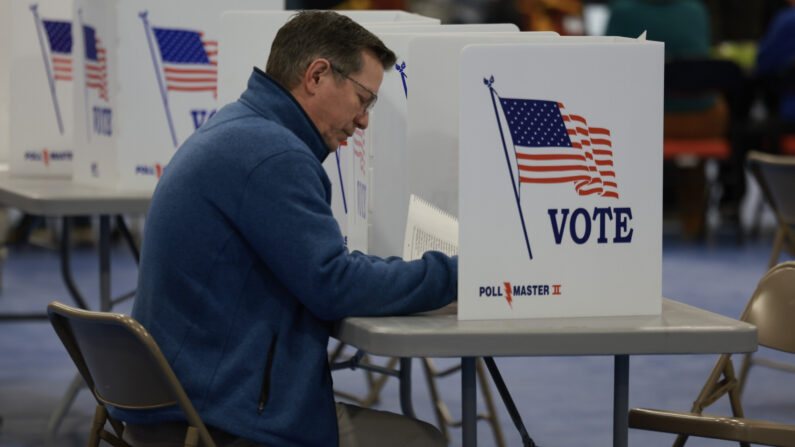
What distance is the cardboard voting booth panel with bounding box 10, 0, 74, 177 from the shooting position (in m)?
3.88

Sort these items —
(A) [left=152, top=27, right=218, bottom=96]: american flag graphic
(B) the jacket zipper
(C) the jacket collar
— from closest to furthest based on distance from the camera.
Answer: (B) the jacket zipper, (C) the jacket collar, (A) [left=152, top=27, right=218, bottom=96]: american flag graphic

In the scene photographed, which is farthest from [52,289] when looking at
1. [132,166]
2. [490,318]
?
[490,318]

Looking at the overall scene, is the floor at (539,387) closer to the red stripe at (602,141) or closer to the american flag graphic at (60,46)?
the american flag graphic at (60,46)

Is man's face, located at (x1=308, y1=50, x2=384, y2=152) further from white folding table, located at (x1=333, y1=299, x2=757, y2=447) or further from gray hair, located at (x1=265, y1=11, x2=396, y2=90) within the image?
white folding table, located at (x1=333, y1=299, x2=757, y2=447)

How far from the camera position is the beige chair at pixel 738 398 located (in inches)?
86.1

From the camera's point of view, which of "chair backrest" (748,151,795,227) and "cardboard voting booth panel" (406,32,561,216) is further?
"chair backrest" (748,151,795,227)

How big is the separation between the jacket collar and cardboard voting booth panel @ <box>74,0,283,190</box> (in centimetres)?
124

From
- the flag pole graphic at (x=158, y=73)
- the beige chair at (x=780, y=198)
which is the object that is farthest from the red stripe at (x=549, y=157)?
the beige chair at (x=780, y=198)

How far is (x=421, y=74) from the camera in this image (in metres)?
2.22

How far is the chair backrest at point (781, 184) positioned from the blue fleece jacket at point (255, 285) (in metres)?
2.49

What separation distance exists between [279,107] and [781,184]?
2642 mm

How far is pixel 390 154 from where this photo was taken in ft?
7.87

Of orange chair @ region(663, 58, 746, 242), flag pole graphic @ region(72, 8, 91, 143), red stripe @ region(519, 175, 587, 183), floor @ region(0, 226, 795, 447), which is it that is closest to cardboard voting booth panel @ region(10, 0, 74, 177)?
flag pole graphic @ region(72, 8, 91, 143)

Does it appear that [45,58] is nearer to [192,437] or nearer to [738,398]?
[192,437]
